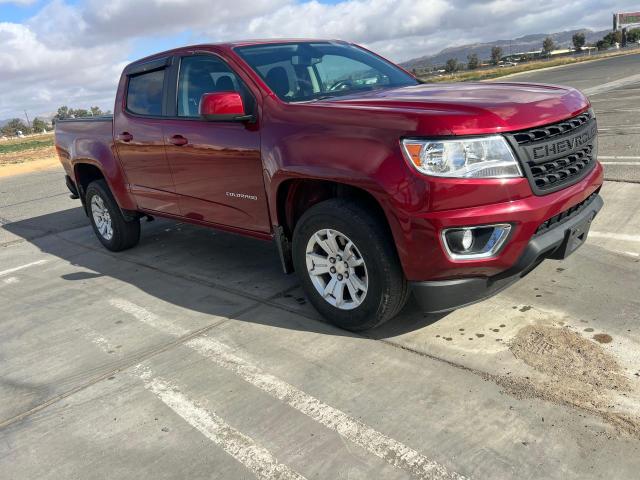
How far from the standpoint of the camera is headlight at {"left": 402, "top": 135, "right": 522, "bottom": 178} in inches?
112

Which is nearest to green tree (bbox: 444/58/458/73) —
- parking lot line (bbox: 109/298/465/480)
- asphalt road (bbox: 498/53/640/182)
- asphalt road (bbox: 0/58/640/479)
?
asphalt road (bbox: 498/53/640/182)

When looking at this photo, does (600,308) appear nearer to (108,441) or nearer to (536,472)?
(536,472)

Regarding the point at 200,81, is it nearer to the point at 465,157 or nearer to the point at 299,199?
the point at 299,199

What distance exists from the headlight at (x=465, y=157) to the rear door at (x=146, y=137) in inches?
102

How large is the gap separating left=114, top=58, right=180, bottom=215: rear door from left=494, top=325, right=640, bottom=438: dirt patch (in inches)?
121

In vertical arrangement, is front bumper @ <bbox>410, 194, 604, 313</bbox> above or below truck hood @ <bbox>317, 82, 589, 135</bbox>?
below

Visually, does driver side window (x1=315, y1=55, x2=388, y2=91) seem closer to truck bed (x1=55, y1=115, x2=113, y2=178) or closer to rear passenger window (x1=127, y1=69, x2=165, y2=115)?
rear passenger window (x1=127, y1=69, x2=165, y2=115)

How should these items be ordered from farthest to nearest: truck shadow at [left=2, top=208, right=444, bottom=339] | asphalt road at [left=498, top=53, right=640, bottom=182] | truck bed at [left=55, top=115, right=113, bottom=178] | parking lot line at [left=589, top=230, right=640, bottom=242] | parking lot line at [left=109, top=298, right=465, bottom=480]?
1. asphalt road at [left=498, top=53, right=640, bottom=182]
2. truck bed at [left=55, top=115, right=113, bottom=178]
3. parking lot line at [left=589, top=230, right=640, bottom=242]
4. truck shadow at [left=2, top=208, right=444, bottom=339]
5. parking lot line at [left=109, top=298, right=465, bottom=480]

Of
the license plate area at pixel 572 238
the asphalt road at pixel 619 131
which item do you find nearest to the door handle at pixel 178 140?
the license plate area at pixel 572 238

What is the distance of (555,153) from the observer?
309 centimetres

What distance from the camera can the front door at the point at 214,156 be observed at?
154 inches

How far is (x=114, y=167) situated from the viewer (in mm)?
5508

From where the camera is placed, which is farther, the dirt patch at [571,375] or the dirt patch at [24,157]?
the dirt patch at [24,157]

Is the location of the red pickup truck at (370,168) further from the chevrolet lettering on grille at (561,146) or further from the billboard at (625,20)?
the billboard at (625,20)
